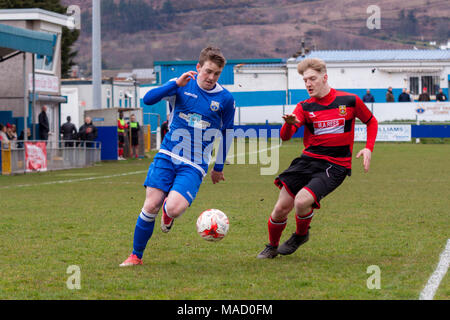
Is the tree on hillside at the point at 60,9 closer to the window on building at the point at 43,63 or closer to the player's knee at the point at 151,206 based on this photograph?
the window on building at the point at 43,63

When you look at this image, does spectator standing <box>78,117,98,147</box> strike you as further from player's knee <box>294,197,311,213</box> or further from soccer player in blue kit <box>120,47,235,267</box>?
player's knee <box>294,197,311,213</box>

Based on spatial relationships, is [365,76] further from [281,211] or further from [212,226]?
[212,226]

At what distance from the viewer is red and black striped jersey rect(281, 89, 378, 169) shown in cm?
728

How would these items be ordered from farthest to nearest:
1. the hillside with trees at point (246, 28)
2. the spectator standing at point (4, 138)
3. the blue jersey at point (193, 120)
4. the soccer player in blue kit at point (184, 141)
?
the hillside with trees at point (246, 28)
the spectator standing at point (4, 138)
the blue jersey at point (193, 120)
the soccer player in blue kit at point (184, 141)

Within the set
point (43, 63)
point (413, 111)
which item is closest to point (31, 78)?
point (43, 63)

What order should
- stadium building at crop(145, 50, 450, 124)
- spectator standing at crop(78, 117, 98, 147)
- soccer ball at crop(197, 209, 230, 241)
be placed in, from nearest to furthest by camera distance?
soccer ball at crop(197, 209, 230, 241)
spectator standing at crop(78, 117, 98, 147)
stadium building at crop(145, 50, 450, 124)

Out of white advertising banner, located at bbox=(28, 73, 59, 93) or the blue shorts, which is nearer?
the blue shorts

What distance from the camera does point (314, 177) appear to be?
7.25 m

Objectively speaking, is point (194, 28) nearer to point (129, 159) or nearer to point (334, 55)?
point (334, 55)

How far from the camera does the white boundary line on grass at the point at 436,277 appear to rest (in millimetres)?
5557

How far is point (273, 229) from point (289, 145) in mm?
30935

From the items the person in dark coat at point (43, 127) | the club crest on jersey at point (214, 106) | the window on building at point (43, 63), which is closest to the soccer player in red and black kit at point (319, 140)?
the club crest on jersey at point (214, 106)

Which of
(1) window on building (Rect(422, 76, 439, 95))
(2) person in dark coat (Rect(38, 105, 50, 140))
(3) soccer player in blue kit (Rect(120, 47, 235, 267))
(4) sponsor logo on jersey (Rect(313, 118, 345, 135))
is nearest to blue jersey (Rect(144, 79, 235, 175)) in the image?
(3) soccer player in blue kit (Rect(120, 47, 235, 267))

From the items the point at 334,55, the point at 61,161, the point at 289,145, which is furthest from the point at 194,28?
the point at 61,161
